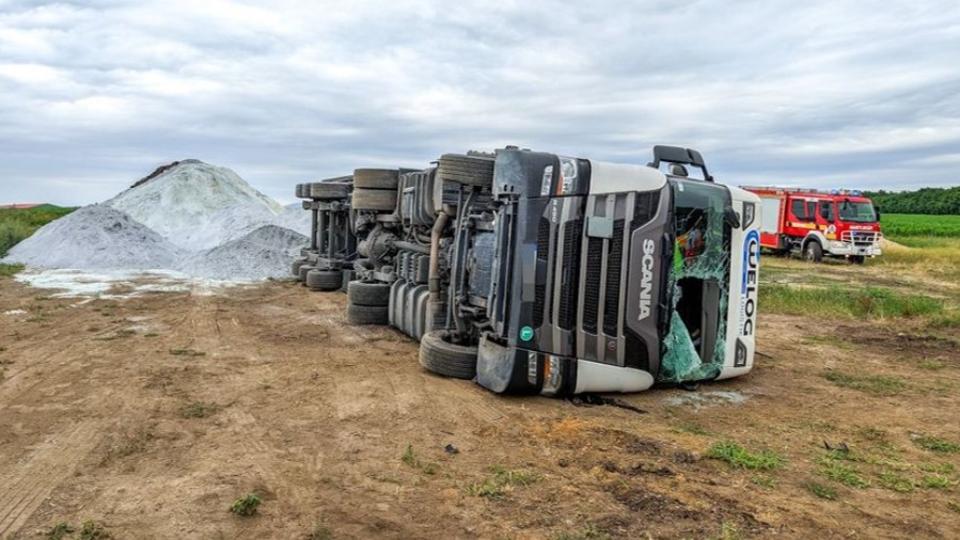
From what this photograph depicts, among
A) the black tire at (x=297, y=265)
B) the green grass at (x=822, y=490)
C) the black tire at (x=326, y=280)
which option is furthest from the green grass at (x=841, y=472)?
the black tire at (x=297, y=265)

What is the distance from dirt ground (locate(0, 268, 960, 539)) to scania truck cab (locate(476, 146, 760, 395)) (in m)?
0.32

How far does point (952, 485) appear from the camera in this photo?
4.39 metres

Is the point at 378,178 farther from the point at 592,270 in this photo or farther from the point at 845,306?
the point at 845,306

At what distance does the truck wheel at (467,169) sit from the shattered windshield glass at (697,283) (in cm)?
175

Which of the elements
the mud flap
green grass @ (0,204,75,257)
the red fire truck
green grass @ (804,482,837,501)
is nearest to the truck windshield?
the red fire truck

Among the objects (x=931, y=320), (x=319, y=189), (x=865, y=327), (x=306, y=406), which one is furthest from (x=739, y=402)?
(x=319, y=189)

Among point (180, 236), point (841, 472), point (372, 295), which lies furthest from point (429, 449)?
point (180, 236)

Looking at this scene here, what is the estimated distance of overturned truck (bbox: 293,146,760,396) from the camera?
239 inches

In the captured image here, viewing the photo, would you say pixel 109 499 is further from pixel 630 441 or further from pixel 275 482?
pixel 630 441

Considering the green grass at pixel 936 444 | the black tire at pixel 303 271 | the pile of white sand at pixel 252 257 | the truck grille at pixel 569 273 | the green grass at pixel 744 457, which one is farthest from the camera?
the pile of white sand at pixel 252 257

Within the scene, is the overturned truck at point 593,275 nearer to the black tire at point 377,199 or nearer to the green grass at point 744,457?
the green grass at point 744,457

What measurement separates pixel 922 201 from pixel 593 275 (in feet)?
247

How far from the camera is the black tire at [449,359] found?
673 centimetres

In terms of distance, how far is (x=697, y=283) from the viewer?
6.65m
